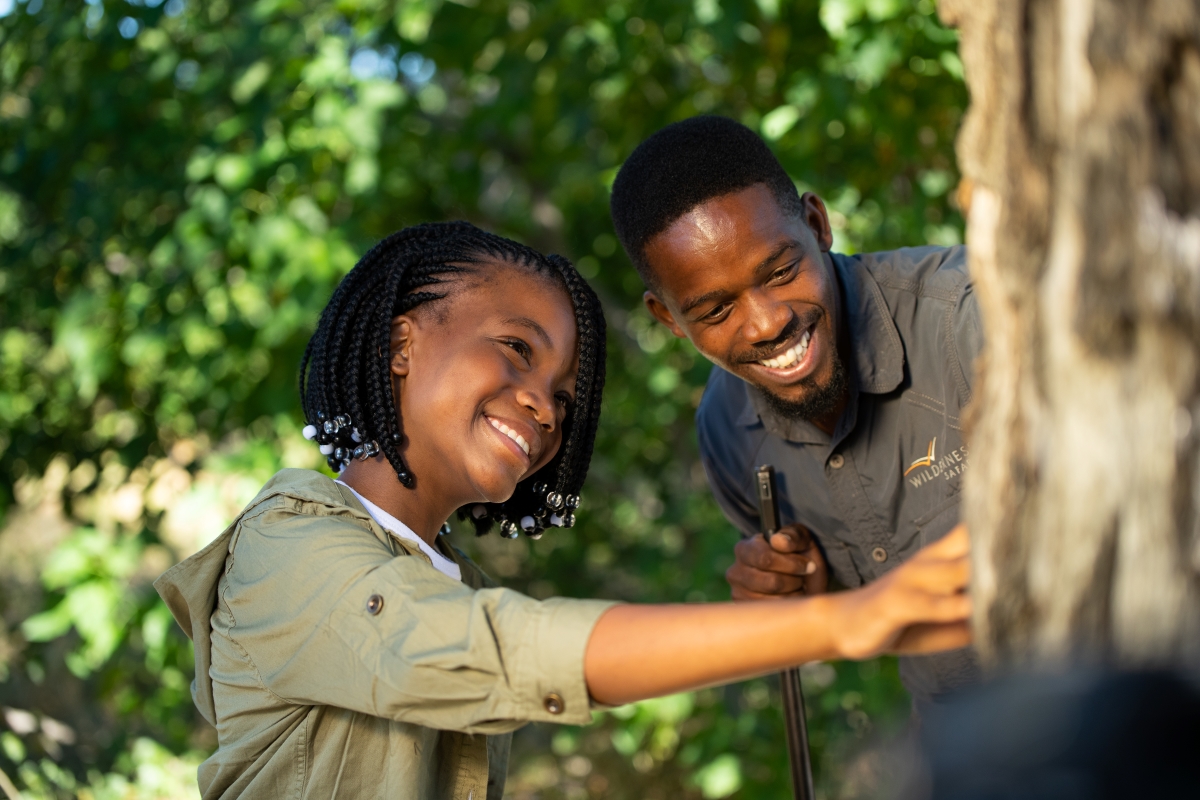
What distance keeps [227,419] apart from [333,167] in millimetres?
957

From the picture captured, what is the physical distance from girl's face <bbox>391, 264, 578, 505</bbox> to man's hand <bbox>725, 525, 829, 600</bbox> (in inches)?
22.0

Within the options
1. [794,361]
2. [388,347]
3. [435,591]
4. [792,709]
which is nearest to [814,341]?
[794,361]

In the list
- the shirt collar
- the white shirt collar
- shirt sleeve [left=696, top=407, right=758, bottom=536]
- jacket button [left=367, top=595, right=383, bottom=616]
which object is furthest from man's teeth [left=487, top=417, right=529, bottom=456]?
shirt sleeve [left=696, top=407, right=758, bottom=536]

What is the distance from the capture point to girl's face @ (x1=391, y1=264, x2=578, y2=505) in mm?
1955

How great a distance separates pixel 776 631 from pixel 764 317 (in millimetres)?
1240

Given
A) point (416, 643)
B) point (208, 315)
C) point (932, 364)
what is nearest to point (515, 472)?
point (416, 643)

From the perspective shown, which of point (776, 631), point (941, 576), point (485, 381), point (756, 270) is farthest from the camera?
→ point (756, 270)

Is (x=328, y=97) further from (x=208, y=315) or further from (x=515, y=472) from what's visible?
(x=515, y=472)

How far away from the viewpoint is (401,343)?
2.10 meters

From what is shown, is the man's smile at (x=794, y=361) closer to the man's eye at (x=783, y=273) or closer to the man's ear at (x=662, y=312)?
the man's eye at (x=783, y=273)

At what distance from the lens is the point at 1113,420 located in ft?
2.88

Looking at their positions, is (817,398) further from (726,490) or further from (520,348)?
(520,348)

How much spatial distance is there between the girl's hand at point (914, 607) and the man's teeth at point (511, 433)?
90cm

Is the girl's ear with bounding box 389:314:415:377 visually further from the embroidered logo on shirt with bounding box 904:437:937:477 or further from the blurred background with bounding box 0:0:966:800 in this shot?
the blurred background with bounding box 0:0:966:800
